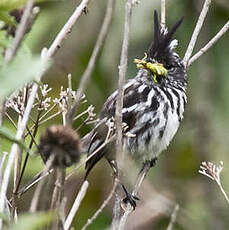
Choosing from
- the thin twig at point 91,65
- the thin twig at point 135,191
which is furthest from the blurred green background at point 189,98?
the thin twig at point 91,65

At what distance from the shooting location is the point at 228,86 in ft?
18.9

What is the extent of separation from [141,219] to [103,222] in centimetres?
142

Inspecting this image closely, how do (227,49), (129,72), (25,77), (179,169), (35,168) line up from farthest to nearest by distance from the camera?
(179,169), (227,49), (129,72), (35,168), (25,77)

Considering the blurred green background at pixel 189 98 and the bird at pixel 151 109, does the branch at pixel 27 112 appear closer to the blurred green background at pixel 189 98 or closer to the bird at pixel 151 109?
the bird at pixel 151 109

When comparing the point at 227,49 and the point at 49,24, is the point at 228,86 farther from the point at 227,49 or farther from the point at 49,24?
the point at 49,24

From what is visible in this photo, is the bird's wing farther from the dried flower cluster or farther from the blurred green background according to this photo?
the dried flower cluster

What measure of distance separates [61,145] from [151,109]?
2463 millimetres

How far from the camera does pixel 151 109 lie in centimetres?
448

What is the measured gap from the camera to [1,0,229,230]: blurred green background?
223 inches

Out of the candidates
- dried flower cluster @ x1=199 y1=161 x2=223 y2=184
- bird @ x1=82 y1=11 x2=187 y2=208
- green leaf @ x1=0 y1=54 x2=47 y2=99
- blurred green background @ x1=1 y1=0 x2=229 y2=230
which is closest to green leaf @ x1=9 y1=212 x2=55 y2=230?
green leaf @ x1=0 y1=54 x2=47 y2=99

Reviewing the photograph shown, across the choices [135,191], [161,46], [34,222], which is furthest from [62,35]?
[161,46]

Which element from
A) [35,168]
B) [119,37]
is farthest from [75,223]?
[119,37]

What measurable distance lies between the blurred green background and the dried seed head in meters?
3.24

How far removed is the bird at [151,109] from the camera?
4422mm
